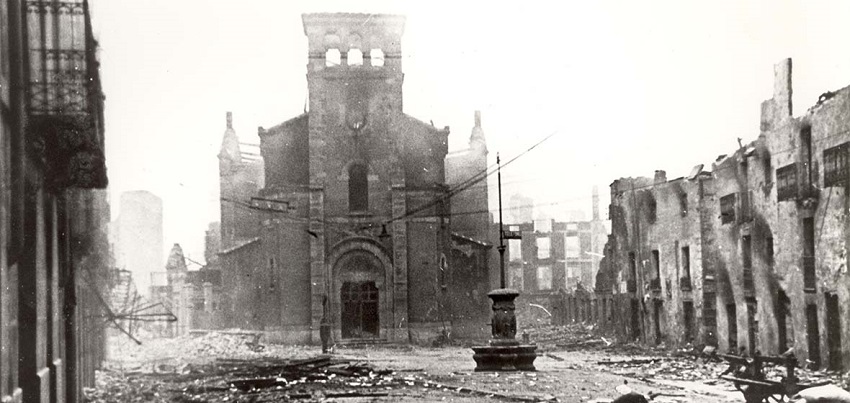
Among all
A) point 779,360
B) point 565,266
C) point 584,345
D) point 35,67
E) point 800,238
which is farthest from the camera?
point 565,266

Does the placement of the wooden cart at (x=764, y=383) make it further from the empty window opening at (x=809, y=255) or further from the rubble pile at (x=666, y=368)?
the empty window opening at (x=809, y=255)

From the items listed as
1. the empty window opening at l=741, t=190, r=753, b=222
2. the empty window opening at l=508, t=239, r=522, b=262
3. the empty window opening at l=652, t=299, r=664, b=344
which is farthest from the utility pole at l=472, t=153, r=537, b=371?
the empty window opening at l=508, t=239, r=522, b=262

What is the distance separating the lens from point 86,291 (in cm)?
2619

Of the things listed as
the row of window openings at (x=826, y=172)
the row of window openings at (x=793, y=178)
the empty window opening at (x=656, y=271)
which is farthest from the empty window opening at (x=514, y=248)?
the row of window openings at (x=826, y=172)

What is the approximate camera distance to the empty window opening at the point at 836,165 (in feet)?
72.9

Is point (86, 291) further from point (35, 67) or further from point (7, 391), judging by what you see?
point (7, 391)

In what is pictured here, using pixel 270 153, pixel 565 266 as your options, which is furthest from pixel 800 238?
pixel 565 266

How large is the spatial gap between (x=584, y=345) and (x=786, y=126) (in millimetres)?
15213

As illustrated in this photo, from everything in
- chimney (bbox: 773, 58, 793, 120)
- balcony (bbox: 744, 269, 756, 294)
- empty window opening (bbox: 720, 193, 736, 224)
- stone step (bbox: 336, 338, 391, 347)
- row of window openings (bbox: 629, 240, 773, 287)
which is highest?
chimney (bbox: 773, 58, 793, 120)

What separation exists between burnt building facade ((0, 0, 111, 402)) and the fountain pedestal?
1070 centimetres

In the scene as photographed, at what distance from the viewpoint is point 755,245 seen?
28516mm

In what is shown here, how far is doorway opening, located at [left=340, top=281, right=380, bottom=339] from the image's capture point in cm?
4138

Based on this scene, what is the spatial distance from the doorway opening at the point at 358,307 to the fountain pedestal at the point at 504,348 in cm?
1784

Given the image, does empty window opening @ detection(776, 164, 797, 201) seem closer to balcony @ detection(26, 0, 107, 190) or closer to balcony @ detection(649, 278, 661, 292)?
Answer: balcony @ detection(649, 278, 661, 292)
